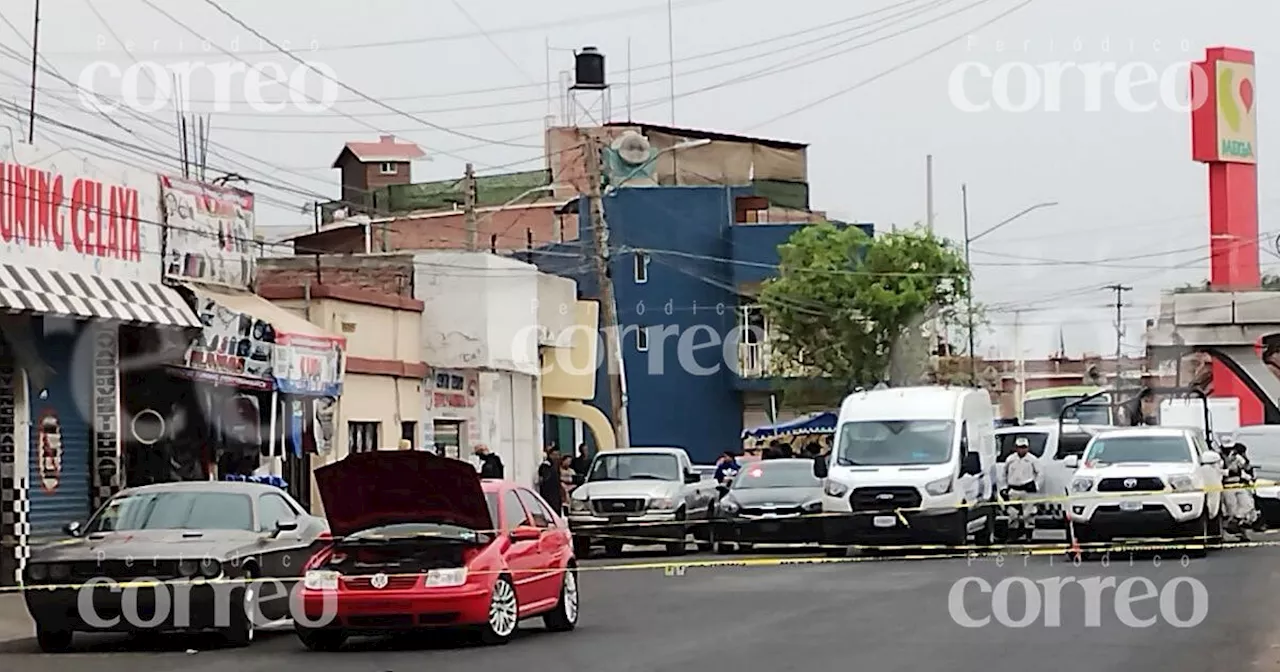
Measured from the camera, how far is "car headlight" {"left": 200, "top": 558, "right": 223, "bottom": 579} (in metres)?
17.9

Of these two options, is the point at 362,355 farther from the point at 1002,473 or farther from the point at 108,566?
the point at 108,566

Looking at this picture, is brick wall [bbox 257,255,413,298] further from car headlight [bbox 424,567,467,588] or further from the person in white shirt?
car headlight [bbox 424,567,467,588]

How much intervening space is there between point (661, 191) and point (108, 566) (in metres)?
51.8

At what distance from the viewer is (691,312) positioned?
229ft

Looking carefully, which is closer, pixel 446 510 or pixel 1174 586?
pixel 446 510

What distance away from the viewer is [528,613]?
18391mm

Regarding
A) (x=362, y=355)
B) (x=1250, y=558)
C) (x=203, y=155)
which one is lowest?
(x=1250, y=558)

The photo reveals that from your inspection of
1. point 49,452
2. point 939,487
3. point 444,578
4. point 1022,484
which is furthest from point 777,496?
point 444,578

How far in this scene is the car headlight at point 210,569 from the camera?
17859mm

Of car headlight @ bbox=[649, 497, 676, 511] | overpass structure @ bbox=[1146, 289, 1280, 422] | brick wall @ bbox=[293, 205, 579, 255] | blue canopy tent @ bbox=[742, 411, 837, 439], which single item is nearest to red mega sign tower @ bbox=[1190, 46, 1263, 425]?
blue canopy tent @ bbox=[742, 411, 837, 439]

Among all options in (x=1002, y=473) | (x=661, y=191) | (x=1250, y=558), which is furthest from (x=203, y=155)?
(x=661, y=191)

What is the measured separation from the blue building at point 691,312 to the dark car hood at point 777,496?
33386 millimetres

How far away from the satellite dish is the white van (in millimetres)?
26583

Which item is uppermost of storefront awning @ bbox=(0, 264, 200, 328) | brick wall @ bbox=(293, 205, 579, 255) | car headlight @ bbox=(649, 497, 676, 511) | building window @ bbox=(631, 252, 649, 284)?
brick wall @ bbox=(293, 205, 579, 255)
